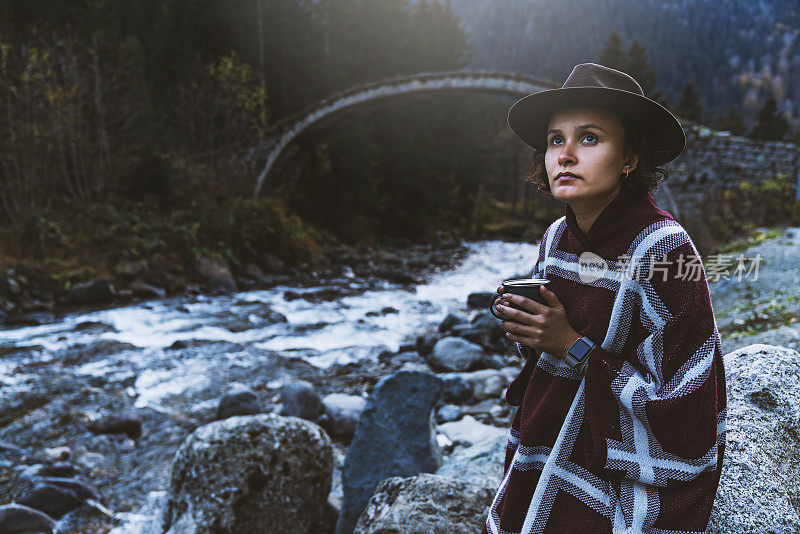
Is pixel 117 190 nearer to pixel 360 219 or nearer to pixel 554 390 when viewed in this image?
pixel 360 219

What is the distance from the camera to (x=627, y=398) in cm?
124

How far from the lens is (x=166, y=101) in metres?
22.5

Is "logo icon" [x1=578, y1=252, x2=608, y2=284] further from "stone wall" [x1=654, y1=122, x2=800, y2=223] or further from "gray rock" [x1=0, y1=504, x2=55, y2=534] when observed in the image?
"stone wall" [x1=654, y1=122, x2=800, y2=223]

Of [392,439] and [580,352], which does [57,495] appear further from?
[580,352]

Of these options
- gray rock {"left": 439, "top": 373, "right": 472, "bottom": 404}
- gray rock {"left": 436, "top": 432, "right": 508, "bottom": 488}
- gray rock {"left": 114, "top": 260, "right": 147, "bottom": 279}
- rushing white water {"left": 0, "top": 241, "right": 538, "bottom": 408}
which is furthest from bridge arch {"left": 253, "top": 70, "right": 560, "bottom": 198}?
gray rock {"left": 436, "top": 432, "right": 508, "bottom": 488}

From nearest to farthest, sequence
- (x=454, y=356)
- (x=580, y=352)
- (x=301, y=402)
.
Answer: (x=580, y=352), (x=301, y=402), (x=454, y=356)

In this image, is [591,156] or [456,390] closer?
[591,156]

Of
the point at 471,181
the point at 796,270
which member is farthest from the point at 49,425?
the point at 471,181

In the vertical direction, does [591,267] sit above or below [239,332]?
above

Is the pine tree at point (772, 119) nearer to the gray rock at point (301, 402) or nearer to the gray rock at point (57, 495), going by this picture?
the gray rock at point (301, 402)

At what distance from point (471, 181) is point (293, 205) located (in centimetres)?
1375

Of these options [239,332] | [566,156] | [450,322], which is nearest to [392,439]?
[566,156]

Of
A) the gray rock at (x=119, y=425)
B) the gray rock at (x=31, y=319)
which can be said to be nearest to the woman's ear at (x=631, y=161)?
the gray rock at (x=119, y=425)

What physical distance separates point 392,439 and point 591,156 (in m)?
2.78
